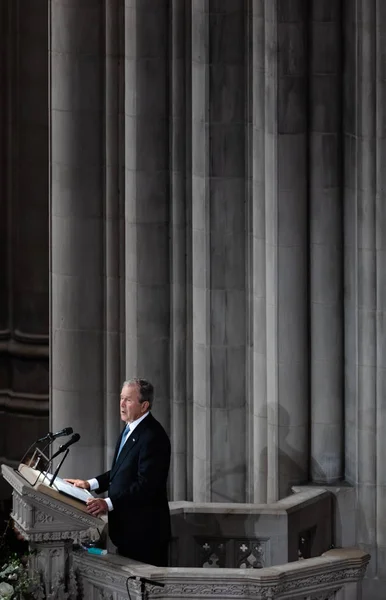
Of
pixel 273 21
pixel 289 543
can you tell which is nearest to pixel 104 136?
pixel 273 21

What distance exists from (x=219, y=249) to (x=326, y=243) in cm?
97

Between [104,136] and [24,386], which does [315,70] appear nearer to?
[104,136]

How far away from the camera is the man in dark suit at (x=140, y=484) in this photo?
1393 cm

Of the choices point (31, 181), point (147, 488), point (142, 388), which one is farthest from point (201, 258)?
point (31, 181)

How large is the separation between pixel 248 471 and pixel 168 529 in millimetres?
2350

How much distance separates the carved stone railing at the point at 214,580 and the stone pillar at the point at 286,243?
7.04ft

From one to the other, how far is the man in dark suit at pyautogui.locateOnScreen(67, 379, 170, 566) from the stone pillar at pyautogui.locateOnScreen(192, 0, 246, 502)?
7.51 ft

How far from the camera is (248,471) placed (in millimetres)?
16406

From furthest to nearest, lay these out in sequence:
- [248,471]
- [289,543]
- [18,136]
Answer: [18,136] → [248,471] → [289,543]

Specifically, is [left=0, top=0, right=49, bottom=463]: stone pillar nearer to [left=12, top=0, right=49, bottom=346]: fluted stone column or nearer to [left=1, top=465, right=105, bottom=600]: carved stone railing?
→ [left=12, top=0, right=49, bottom=346]: fluted stone column

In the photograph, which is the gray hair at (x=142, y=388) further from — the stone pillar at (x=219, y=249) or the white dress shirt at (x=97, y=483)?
the stone pillar at (x=219, y=249)

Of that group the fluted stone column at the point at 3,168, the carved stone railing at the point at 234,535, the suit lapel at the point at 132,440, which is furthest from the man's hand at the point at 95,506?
the fluted stone column at the point at 3,168

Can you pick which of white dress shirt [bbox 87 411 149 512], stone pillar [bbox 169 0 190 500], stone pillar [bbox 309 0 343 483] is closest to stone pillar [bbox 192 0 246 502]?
stone pillar [bbox 169 0 190 500]

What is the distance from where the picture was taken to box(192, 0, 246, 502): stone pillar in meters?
16.0
